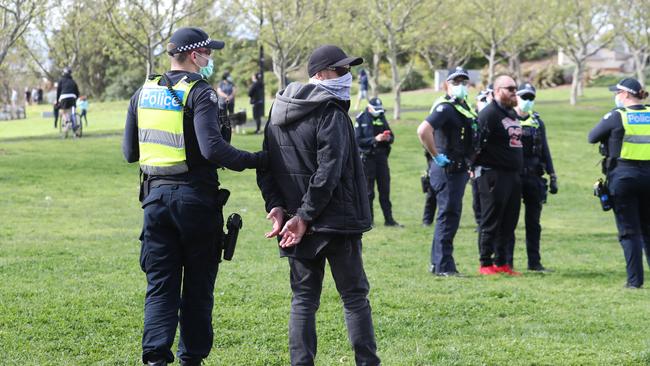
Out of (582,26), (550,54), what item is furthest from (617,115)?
(550,54)

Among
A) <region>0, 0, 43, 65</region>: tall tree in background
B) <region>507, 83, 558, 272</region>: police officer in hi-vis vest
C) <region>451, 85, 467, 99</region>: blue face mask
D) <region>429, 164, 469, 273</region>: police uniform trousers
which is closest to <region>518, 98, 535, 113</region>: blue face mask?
<region>507, 83, 558, 272</region>: police officer in hi-vis vest

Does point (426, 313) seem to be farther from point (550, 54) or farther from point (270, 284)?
point (550, 54)

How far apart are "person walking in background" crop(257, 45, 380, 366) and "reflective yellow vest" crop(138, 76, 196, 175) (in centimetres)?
53

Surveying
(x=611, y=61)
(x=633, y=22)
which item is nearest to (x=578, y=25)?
(x=633, y=22)

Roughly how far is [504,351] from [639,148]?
12.3 ft

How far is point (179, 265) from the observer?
5.95 m

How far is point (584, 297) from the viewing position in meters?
9.17

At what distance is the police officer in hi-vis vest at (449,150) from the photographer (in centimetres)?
1005

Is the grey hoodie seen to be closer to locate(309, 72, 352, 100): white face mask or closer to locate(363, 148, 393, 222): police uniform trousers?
locate(309, 72, 352, 100): white face mask

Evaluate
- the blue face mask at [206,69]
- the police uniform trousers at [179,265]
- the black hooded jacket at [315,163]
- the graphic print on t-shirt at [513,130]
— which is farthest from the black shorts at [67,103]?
the black hooded jacket at [315,163]

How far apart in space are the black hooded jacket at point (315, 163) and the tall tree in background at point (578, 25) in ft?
139

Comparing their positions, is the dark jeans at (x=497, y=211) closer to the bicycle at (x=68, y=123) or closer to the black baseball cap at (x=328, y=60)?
the black baseball cap at (x=328, y=60)

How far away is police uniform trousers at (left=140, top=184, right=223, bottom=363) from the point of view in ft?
18.9

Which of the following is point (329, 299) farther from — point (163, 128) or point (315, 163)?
point (163, 128)
